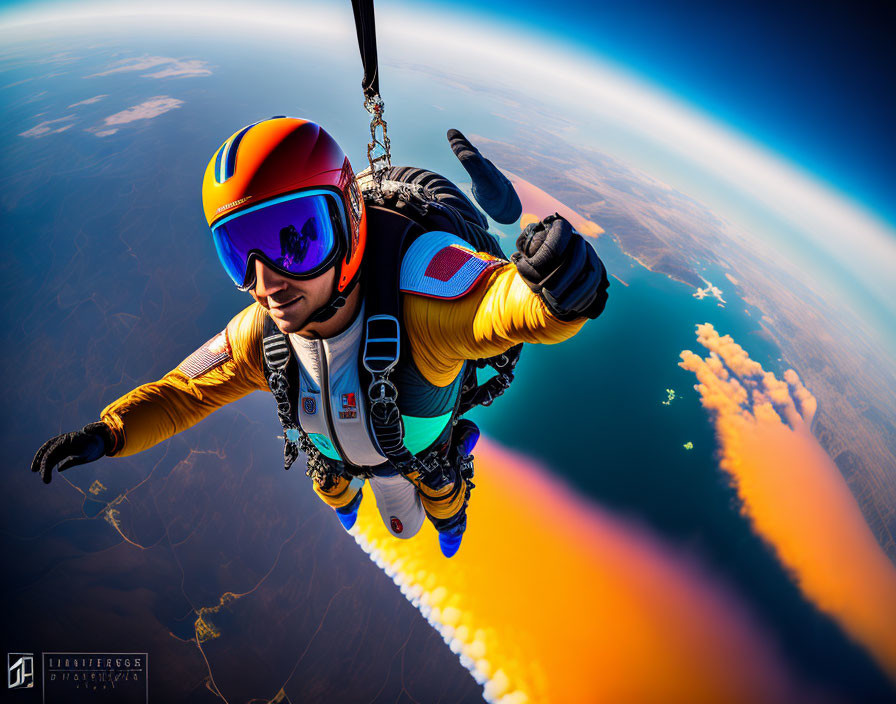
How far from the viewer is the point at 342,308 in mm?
1139

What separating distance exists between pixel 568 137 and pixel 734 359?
2971cm

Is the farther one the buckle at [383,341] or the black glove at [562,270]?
the buckle at [383,341]

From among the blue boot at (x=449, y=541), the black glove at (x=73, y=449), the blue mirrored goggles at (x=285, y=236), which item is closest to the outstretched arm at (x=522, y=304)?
the blue mirrored goggles at (x=285, y=236)

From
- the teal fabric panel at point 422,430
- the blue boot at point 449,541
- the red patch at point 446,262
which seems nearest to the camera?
the red patch at point 446,262

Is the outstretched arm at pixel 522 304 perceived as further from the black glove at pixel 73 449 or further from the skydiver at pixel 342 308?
the black glove at pixel 73 449

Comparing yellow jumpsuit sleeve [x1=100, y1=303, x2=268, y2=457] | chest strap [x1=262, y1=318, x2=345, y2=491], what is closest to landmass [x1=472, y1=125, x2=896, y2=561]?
chest strap [x1=262, y1=318, x2=345, y2=491]

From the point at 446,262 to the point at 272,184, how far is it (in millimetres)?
511

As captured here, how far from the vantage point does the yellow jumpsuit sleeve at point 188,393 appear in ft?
3.98

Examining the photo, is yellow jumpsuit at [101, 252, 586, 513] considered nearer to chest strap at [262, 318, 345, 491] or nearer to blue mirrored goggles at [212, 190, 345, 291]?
chest strap at [262, 318, 345, 491]

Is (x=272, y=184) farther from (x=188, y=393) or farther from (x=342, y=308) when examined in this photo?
(x=188, y=393)

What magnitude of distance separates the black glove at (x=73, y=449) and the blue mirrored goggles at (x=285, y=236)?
74 cm

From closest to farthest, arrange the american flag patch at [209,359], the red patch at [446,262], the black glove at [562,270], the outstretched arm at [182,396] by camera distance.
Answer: the black glove at [562,270] < the red patch at [446,262] < the outstretched arm at [182,396] < the american flag patch at [209,359]

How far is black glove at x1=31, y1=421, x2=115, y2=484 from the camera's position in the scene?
107cm

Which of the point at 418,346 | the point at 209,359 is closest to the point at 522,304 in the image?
the point at 418,346
